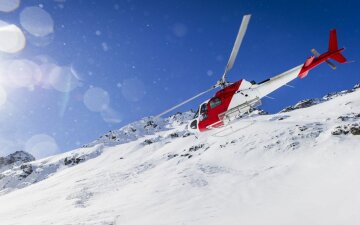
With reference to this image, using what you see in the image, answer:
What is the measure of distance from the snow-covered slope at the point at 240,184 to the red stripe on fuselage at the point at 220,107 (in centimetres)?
73

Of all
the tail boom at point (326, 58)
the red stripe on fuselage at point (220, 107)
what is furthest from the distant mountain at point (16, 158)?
the tail boom at point (326, 58)

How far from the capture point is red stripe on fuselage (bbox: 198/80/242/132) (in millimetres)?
17891

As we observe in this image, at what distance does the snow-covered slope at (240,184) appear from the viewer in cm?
2284

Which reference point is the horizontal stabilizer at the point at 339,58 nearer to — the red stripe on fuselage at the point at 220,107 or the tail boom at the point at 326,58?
the tail boom at the point at 326,58

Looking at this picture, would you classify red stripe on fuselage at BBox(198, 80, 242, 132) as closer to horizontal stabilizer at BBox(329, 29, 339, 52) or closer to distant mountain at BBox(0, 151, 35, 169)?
horizontal stabilizer at BBox(329, 29, 339, 52)

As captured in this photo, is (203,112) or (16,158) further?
(16,158)

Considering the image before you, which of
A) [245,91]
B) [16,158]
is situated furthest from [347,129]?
[16,158]

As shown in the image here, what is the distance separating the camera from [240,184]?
31.5 metres

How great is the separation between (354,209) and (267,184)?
442 inches

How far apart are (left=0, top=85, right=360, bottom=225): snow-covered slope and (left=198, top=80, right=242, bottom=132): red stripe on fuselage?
2.39ft

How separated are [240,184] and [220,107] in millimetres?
15457

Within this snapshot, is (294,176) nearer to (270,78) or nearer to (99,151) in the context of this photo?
(270,78)

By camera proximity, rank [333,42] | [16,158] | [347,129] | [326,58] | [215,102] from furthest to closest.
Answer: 1. [16,158]
2. [347,129]
3. [215,102]
4. [333,42]
5. [326,58]

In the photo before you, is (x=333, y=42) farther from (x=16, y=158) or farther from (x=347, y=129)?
(x=16, y=158)
